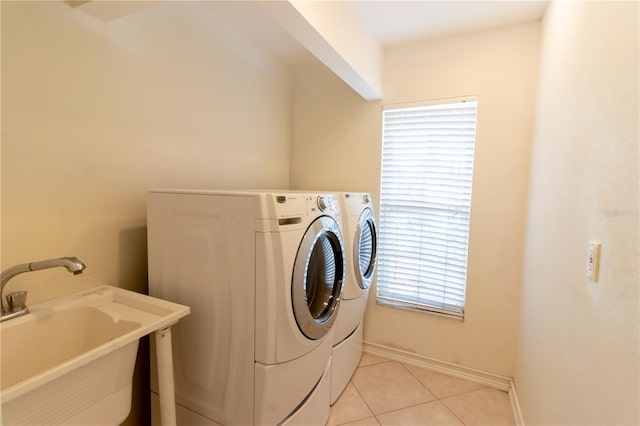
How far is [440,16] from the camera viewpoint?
1924 millimetres

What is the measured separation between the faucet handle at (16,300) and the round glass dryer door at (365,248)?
1530 millimetres

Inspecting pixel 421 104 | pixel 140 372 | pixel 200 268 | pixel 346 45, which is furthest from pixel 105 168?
pixel 421 104

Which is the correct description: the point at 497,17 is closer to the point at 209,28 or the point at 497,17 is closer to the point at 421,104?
the point at 421,104

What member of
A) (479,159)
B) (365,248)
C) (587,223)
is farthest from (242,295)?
(479,159)

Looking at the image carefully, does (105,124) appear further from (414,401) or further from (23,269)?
(414,401)

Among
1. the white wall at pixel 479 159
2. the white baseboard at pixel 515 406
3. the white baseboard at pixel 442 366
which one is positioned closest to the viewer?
the white baseboard at pixel 515 406

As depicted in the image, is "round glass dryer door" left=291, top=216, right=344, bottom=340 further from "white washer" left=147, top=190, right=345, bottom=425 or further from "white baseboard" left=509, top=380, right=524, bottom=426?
"white baseboard" left=509, top=380, right=524, bottom=426

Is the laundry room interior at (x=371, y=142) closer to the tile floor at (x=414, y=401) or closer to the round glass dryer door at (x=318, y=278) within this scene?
the tile floor at (x=414, y=401)

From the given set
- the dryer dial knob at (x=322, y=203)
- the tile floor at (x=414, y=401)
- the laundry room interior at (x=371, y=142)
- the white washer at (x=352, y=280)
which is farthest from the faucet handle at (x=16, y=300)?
the tile floor at (x=414, y=401)

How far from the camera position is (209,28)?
6.12 ft

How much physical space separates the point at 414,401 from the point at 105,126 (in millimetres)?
2409

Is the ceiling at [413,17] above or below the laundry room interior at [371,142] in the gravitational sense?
above

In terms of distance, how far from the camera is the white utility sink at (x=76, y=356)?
2.61 ft

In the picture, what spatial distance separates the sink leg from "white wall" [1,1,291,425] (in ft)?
1.57
